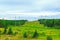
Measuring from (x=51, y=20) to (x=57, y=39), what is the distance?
154 feet

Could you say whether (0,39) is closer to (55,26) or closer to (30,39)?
(30,39)

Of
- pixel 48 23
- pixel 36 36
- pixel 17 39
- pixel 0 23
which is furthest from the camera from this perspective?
pixel 48 23

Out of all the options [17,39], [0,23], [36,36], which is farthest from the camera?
[0,23]

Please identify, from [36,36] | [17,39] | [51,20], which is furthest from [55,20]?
[17,39]

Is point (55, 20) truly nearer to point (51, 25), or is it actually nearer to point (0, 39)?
point (51, 25)

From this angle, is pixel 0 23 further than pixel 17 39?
Yes

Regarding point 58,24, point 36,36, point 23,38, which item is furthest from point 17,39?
point 58,24

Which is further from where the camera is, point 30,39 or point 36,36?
point 36,36

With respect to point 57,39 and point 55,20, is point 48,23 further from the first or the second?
point 57,39

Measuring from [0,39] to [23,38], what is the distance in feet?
20.7

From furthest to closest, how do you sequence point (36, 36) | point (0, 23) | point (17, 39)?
point (0, 23) < point (36, 36) < point (17, 39)

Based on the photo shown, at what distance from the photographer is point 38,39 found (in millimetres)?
A: 51750

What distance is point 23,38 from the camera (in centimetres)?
5359

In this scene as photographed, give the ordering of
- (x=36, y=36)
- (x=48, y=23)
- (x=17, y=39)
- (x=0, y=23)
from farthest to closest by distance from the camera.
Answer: (x=48, y=23)
(x=0, y=23)
(x=36, y=36)
(x=17, y=39)
